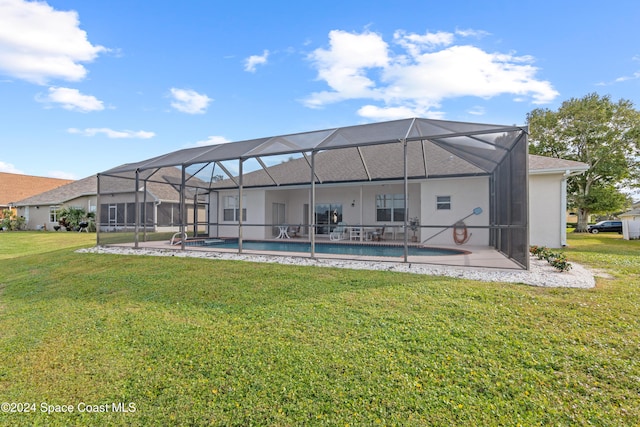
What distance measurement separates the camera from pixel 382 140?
801cm

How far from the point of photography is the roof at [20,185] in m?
37.9

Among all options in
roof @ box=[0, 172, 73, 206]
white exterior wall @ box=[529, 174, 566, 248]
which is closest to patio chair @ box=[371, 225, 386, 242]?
white exterior wall @ box=[529, 174, 566, 248]

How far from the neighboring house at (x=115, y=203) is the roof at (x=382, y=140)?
9409 millimetres

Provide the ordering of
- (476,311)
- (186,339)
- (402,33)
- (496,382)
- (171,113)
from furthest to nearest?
(171,113) < (402,33) < (476,311) < (186,339) < (496,382)

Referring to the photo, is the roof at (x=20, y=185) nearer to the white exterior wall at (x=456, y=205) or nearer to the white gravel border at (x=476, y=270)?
the white gravel border at (x=476, y=270)

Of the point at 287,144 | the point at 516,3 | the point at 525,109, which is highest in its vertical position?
the point at 525,109

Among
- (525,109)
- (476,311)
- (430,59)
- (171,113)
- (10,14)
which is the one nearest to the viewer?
(476,311)

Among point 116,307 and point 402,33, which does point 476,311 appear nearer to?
point 116,307

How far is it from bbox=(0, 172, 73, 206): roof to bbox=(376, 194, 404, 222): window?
42430 mm

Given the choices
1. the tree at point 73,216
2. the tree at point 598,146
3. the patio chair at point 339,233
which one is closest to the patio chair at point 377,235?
the patio chair at point 339,233

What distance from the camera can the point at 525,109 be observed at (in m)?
30.3

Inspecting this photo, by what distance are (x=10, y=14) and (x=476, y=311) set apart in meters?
14.3

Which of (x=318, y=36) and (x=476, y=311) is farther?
(x=318, y=36)

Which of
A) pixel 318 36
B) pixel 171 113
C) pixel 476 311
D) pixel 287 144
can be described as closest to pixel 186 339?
pixel 476 311
